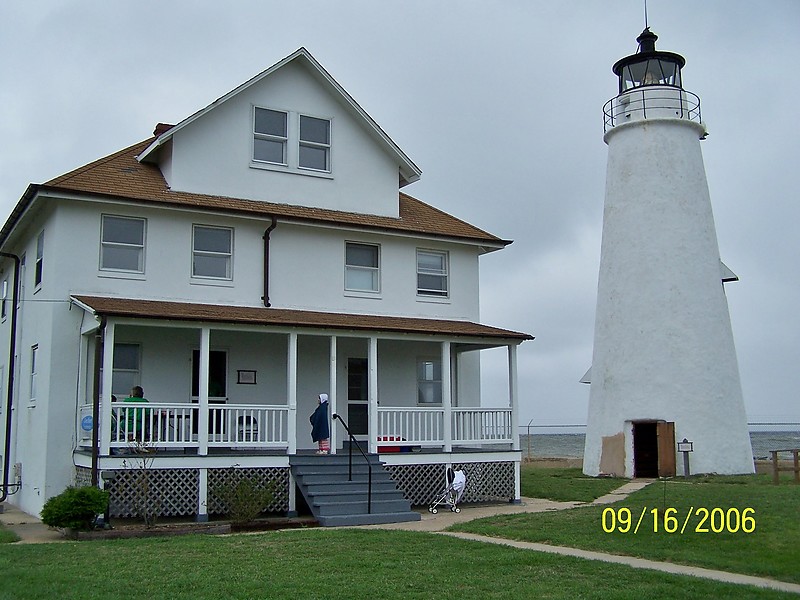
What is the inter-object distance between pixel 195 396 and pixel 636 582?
38.3 ft

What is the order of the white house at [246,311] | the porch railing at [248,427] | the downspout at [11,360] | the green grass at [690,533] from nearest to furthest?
1. the green grass at [690,533]
2. the porch railing at [248,427]
3. the white house at [246,311]
4. the downspout at [11,360]

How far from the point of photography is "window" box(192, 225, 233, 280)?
19.8m

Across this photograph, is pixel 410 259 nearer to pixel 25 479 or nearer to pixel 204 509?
pixel 204 509

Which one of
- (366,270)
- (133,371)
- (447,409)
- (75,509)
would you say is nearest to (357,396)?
(447,409)

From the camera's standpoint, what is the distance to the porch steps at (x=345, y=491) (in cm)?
1680

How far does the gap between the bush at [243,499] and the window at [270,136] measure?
769cm

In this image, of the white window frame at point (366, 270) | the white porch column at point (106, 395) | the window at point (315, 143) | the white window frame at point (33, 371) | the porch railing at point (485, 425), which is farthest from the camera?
the window at point (315, 143)

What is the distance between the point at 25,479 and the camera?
1981 centimetres

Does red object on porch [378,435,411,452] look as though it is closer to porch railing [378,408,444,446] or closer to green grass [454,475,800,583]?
porch railing [378,408,444,446]

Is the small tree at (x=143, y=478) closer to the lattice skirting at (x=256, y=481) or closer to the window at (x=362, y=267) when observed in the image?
the lattice skirting at (x=256, y=481)

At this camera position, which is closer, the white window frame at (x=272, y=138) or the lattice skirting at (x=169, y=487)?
the lattice skirting at (x=169, y=487)

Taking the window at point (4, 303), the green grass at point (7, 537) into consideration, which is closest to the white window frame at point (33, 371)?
the window at point (4, 303)

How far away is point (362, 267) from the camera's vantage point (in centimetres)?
2177

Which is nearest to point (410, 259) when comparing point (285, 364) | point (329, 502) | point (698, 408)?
point (285, 364)
